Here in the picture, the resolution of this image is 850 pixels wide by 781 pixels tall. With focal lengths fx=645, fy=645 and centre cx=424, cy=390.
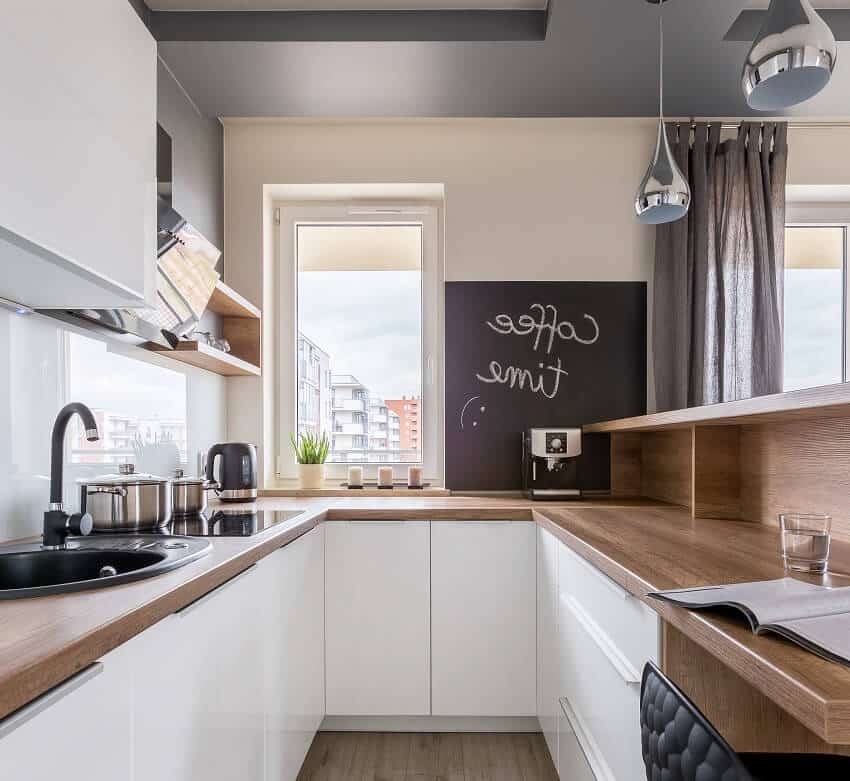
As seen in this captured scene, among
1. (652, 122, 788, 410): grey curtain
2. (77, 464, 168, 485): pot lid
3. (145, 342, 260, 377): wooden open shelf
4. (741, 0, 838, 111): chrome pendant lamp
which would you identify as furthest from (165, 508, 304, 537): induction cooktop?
(652, 122, 788, 410): grey curtain

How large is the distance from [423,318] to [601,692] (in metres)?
2.09

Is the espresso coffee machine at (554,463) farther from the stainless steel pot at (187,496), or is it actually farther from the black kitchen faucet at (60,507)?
the black kitchen faucet at (60,507)

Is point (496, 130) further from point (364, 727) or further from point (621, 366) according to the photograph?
point (364, 727)

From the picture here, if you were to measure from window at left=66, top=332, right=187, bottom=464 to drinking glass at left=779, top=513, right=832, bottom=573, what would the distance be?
5.57 feet

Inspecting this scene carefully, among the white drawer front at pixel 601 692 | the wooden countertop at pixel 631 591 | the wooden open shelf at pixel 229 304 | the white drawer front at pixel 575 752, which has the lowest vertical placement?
the white drawer front at pixel 575 752

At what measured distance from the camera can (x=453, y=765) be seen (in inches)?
84.7

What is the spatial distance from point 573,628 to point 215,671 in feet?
3.08

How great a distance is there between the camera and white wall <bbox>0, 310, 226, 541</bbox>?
57.9 inches

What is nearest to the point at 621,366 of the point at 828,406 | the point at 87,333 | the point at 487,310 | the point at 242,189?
the point at 487,310

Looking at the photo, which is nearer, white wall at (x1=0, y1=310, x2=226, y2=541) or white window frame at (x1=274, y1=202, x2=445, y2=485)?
white wall at (x1=0, y1=310, x2=226, y2=541)

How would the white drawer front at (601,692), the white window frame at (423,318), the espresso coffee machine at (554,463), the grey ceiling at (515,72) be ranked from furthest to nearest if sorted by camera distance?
→ 1. the white window frame at (423,318)
2. the espresso coffee machine at (554,463)
3. the grey ceiling at (515,72)
4. the white drawer front at (601,692)

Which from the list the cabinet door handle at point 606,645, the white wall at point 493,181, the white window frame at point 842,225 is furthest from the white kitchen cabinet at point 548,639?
the white window frame at point 842,225

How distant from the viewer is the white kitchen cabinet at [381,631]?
90.7 inches

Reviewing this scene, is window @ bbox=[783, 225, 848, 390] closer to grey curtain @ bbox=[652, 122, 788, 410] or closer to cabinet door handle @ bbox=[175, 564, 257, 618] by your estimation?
grey curtain @ bbox=[652, 122, 788, 410]
